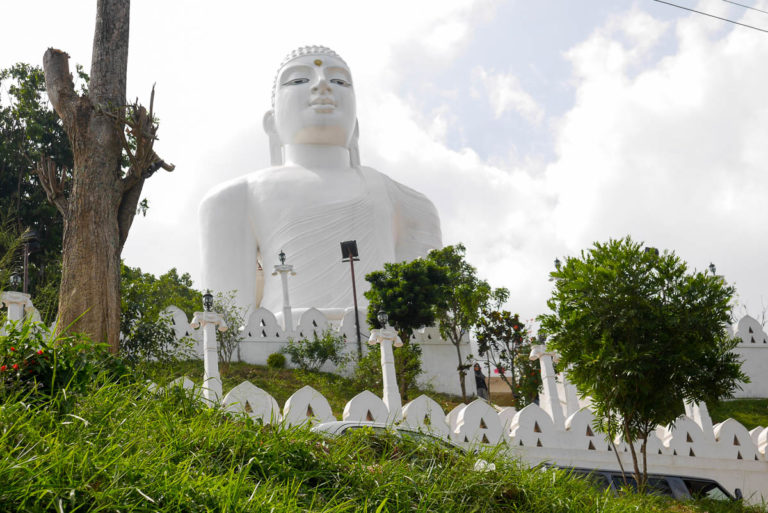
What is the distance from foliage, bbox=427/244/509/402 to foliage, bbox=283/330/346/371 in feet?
9.66

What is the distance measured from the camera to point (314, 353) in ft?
57.2

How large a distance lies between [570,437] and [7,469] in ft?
32.9

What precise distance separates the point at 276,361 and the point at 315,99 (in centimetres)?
972

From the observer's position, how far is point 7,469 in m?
3.12

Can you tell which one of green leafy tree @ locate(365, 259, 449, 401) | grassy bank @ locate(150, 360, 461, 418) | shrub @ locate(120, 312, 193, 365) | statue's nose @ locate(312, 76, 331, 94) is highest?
statue's nose @ locate(312, 76, 331, 94)

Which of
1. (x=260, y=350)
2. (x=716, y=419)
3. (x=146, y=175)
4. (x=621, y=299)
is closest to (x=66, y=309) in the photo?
(x=146, y=175)

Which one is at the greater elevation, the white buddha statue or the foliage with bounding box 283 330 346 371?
the white buddha statue

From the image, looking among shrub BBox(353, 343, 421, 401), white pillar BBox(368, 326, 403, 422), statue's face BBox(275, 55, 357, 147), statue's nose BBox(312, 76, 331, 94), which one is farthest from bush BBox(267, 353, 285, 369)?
statue's nose BBox(312, 76, 331, 94)

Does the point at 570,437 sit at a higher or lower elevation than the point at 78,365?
lower

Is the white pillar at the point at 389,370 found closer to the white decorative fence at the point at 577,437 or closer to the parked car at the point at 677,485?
the white decorative fence at the point at 577,437

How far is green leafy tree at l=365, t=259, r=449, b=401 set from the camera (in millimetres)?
17734

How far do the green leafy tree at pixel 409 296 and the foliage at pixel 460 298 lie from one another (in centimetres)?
38

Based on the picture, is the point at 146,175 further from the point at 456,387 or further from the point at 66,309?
the point at 456,387

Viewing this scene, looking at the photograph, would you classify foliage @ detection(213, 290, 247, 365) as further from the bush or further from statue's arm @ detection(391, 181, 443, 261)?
statue's arm @ detection(391, 181, 443, 261)
